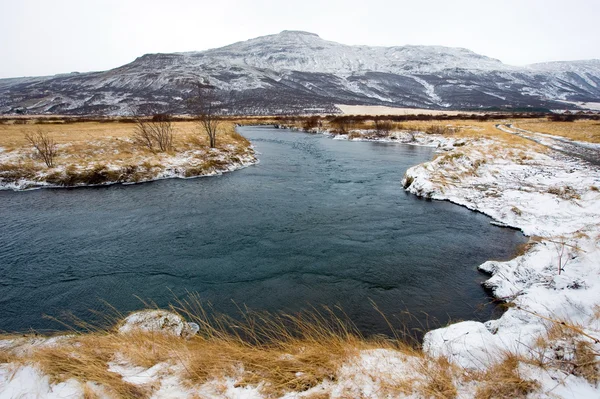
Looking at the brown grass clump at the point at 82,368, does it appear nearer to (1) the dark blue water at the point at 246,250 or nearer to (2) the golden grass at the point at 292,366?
(2) the golden grass at the point at 292,366

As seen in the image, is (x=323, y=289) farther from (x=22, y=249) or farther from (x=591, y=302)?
(x=22, y=249)

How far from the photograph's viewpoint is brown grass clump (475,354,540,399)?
155 inches

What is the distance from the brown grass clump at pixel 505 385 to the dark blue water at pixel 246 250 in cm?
510

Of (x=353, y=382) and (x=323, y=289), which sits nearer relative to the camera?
(x=353, y=382)

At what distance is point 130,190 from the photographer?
84.1ft

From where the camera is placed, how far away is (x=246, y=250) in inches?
578

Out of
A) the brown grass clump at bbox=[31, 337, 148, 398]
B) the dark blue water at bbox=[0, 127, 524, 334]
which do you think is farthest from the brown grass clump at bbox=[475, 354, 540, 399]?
the dark blue water at bbox=[0, 127, 524, 334]

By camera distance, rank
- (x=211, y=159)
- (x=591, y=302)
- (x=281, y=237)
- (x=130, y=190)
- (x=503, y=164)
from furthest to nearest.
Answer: (x=211, y=159) < (x=503, y=164) < (x=130, y=190) < (x=281, y=237) < (x=591, y=302)

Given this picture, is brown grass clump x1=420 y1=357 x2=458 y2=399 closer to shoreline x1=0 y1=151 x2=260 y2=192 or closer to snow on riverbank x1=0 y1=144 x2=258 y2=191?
shoreline x1=0 y1=151 x2=260 y2=192

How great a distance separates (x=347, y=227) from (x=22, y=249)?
17772 mm

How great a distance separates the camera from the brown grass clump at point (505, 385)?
3929 mm

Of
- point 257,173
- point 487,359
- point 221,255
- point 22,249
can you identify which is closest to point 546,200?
point 487,359

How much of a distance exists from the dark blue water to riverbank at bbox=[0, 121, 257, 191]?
105 inches

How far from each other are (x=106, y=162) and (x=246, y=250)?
24506 millimetres
